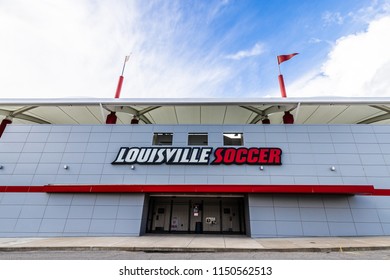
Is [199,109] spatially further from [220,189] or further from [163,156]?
[220,189]

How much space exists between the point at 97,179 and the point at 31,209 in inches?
180

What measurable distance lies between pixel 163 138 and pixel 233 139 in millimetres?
5681

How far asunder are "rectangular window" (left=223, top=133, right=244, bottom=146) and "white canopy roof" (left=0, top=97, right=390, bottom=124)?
2.56 meters

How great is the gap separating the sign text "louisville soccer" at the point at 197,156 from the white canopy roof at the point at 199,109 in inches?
150

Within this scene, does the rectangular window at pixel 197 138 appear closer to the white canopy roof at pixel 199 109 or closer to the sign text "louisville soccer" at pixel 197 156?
the sign text "louisville soccer" at pixel 197 156

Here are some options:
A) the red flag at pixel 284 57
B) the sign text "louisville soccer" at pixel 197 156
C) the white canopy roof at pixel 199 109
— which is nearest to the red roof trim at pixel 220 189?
the sign text "louisville soccer" at pixel 197 156

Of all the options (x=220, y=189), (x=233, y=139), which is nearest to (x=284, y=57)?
(x=233, y=139)

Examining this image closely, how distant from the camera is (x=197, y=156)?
13703 mm

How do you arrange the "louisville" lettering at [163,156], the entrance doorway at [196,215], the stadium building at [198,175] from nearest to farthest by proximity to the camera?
the stadium building at [198,175] → the "louisville" lettering at [163,156] → the entrance doorway at [196,215]

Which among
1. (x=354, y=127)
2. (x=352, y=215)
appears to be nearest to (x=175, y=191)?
(x=352, y=215)

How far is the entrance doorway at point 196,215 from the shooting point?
15438 mm

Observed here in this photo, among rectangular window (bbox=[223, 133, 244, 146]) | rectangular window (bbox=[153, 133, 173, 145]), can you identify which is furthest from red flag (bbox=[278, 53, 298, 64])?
rectangular window (bbox=[153, 133, 173, 145])
